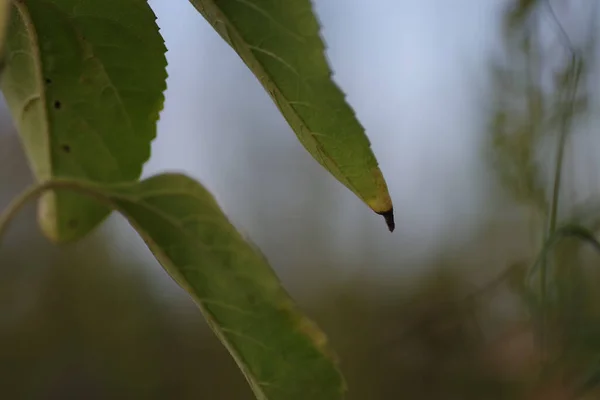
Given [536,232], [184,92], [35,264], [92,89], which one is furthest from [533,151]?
[35,264]

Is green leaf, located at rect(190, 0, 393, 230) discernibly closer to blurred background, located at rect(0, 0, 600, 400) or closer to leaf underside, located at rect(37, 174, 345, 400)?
leaf underside, located at rect(37, 174, 345, 400)

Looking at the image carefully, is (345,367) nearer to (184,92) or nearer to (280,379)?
(184,92)

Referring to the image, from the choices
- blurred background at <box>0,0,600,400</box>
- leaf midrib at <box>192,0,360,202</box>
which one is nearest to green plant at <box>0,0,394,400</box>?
leaf midrib at <box>192,0,360,202</box>

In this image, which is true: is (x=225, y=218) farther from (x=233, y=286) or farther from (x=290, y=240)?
A: (x=290, y=240)

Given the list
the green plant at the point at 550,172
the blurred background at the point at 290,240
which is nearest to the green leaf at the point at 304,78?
the green plant at the point at 550,172

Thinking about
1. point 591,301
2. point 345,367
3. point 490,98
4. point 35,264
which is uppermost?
point 35,264
